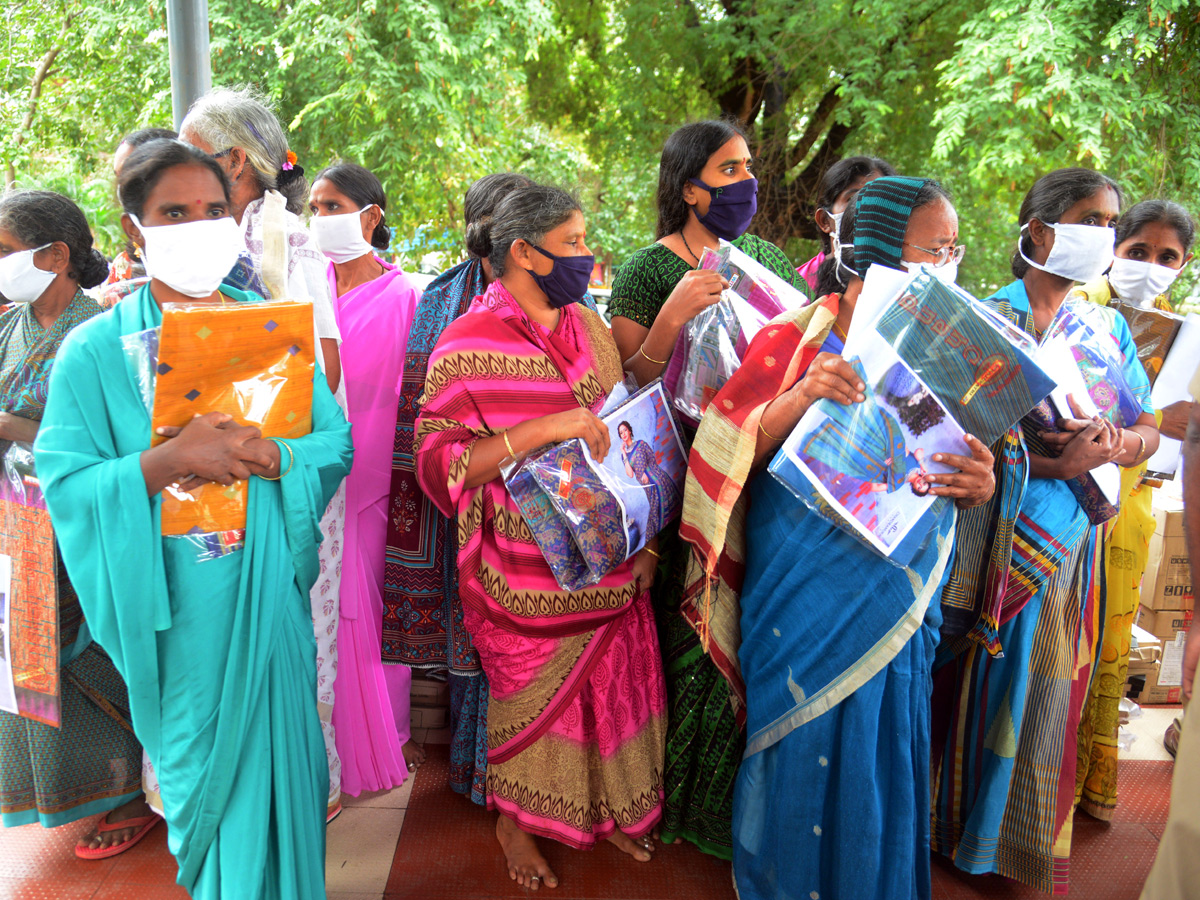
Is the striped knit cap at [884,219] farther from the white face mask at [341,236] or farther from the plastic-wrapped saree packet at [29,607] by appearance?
the plastic-wrapped saree packet at [29,607]

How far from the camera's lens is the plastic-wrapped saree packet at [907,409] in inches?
72.2

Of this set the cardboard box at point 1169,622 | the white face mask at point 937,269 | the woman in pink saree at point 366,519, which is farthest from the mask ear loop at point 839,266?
the cardboard box at point 1169,622

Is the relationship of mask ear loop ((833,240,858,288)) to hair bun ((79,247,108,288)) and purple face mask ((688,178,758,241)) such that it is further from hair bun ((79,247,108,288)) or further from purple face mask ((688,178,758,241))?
hair bun ((79,247,108,288))

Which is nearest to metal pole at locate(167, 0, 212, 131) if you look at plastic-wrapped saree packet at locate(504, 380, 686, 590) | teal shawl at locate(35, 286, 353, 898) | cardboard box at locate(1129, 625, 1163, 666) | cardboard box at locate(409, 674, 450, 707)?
teal shawl at locate(35, 286, 353, 898)

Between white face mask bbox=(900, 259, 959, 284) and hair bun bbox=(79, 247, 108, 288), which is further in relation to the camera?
hair bun bbox=(79, 247, 108, 288)

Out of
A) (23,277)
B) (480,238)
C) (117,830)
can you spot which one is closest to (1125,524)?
(480,238)

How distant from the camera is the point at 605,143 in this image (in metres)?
7.57

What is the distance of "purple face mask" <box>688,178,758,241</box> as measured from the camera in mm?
2719

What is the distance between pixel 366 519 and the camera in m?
2.95

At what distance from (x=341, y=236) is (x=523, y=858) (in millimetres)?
2220

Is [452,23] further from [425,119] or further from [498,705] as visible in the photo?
[498,705]

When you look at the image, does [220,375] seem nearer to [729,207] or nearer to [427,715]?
[729,207]

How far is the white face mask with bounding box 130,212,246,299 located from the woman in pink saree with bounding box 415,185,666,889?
601 mm

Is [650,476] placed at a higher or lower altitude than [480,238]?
lower
